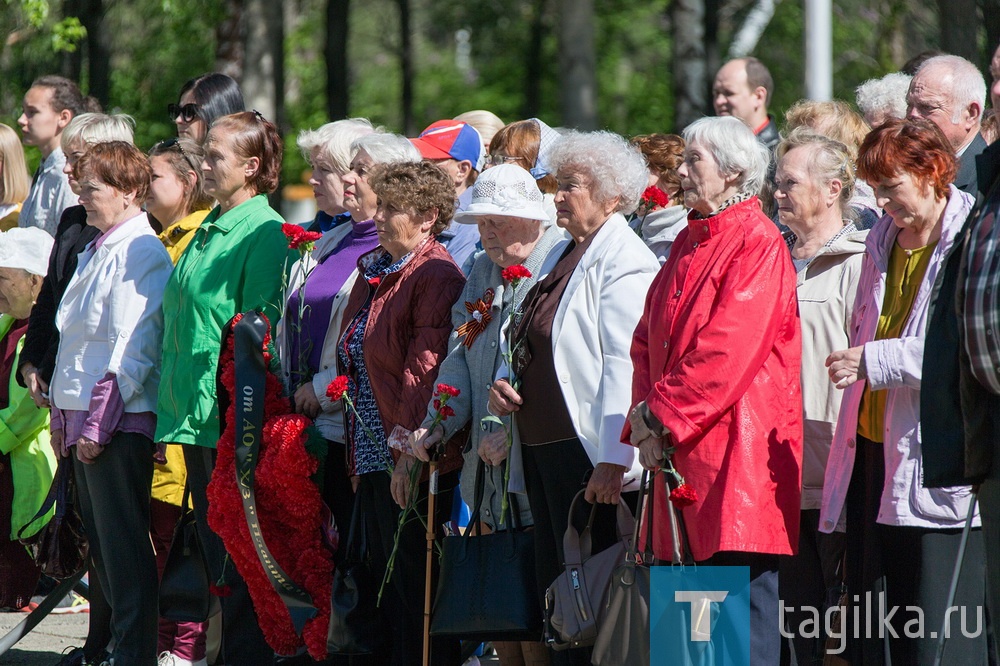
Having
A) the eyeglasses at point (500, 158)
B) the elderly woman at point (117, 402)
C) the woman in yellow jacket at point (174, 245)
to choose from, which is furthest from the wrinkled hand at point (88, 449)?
the eyeglasses at point (500, 158)

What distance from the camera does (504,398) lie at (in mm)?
4348

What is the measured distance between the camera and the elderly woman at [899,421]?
3744 mm

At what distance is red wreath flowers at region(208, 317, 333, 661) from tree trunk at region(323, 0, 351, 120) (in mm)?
12137

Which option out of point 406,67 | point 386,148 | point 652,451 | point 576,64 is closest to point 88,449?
point 386,148

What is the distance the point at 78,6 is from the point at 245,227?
33.3 feet

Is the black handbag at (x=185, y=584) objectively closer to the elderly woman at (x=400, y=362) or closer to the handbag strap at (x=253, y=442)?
the handbag strap at (x=253, y=442)

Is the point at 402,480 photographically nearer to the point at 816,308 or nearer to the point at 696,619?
the point at 696,619

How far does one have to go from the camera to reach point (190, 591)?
528cm

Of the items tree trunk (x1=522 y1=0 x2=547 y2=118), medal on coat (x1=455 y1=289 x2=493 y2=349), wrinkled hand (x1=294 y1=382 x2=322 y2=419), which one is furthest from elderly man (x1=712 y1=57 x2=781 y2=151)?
tree trunk (x1=522 y1=0 x2=547 y2=118)

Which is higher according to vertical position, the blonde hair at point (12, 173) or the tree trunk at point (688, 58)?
the tree trunk at point (688, 58)

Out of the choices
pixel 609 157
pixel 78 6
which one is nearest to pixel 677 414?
pixel 609 157

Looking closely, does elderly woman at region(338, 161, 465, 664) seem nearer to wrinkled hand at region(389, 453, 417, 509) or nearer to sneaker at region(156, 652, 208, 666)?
wrinkled hand at region(389, 453, 417, 509)

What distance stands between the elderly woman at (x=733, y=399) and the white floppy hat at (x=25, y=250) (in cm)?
366

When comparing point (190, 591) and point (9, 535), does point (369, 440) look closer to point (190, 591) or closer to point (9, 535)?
point (190, 591)
